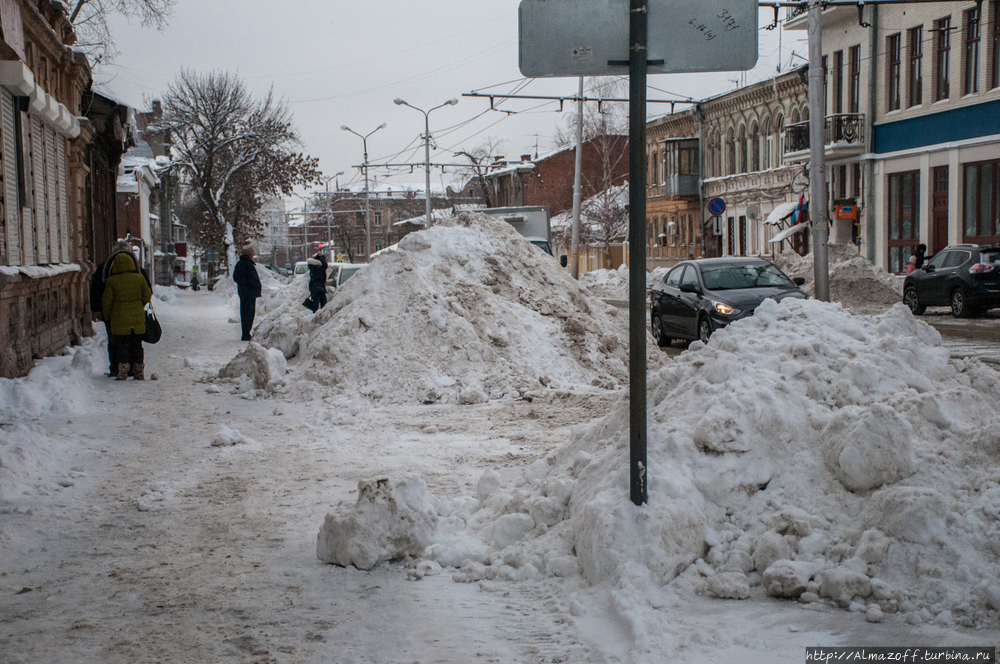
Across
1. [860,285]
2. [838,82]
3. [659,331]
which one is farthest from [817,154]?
[838,82]

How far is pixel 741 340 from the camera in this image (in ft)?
19.2

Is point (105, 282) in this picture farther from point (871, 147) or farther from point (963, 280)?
point (871, 147)

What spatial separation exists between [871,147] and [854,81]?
296cm

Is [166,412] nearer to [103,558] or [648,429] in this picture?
[103,558]

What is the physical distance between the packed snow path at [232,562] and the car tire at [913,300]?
1750 centimetres

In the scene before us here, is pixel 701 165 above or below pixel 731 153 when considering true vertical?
below

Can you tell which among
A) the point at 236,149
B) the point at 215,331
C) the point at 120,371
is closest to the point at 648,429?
the point at 120,371

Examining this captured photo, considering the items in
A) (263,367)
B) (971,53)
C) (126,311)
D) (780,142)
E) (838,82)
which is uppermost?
(838,82)

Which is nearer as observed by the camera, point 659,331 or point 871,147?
point 659,331

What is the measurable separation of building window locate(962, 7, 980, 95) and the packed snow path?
26.4m

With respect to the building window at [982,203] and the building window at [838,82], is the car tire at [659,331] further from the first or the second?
the building window at [838,82]

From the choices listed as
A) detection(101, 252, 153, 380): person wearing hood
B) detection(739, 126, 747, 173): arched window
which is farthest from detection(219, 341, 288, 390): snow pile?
detection(739, 126, 747, 173): arched window

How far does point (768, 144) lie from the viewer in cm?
4412

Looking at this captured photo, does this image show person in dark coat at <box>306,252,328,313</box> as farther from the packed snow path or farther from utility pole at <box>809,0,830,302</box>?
the packed snow path
